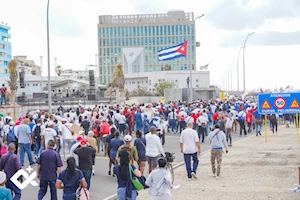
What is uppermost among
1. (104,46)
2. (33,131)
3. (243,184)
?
(104,46)

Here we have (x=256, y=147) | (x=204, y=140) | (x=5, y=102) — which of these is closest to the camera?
(x=256, y=147)

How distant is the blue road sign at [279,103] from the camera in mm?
22141

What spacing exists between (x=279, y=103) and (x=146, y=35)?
360 ft

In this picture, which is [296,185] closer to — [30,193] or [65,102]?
[30,193]

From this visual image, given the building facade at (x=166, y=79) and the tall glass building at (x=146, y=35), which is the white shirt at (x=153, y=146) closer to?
the building facade at (x=166, y=79)

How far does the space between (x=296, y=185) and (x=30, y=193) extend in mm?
6868

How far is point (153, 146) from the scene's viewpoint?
1452 cm

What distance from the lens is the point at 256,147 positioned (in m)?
24.8

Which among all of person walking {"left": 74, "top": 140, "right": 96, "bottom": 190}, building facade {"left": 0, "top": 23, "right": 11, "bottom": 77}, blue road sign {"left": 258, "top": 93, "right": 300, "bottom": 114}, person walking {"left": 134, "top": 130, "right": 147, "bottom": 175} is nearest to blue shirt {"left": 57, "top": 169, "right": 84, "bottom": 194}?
person walking {"left": 74, "top": 140, "right": 96, "bottom": 190}

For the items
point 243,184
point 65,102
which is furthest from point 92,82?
point 243,184

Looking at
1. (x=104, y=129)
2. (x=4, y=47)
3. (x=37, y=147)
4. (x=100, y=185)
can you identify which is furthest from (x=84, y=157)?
(x=4, y=47)

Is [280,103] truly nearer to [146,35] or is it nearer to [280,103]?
[280,103]

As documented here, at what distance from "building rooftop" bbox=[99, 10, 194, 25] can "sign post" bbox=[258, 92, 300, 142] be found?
353 ft

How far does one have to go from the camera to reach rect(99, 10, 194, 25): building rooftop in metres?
131
